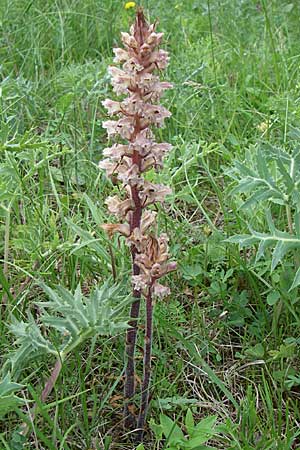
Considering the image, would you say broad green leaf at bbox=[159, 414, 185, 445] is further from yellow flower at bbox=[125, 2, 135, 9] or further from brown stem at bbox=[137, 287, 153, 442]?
yellow flower at bbox=[125, 2, 135, 9]

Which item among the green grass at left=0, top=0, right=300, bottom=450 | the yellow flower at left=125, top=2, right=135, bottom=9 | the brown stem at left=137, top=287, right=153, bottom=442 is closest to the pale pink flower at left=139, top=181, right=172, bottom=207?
the brown stem at left=137, top=287, right=153, bottom=442

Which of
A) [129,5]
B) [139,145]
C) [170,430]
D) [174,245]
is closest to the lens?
[139,145]

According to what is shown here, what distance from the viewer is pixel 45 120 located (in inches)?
145

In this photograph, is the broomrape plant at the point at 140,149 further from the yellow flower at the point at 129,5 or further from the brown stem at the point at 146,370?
the yellow flower at the point at 129,5

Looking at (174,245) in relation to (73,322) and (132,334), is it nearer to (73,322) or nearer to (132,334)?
(132,334)

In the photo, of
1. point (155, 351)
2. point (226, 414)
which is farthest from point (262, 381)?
point (155, 351)

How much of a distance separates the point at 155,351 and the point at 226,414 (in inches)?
11.8

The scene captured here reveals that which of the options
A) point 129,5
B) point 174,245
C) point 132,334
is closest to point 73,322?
point 132,334

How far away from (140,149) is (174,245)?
0.93 metres

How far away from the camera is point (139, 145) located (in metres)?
1.85

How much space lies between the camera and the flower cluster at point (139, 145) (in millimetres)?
1819

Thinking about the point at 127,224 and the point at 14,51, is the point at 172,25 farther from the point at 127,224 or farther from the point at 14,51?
the point at 127,224

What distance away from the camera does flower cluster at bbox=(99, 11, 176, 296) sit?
71.6 inches

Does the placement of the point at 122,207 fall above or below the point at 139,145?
below
